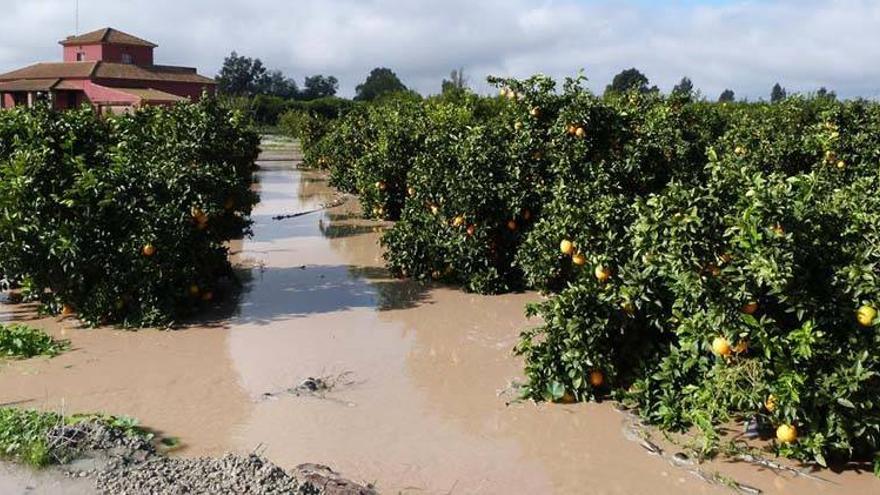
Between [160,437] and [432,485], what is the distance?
192 cm

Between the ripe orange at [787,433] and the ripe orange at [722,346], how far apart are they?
1.72 ft

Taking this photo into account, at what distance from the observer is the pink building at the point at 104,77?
50969 mm

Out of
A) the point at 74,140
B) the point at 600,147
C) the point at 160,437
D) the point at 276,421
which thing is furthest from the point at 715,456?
the point at 74,140

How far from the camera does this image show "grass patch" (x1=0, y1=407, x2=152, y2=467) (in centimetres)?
492

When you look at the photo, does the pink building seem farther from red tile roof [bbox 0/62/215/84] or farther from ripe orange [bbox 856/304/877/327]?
ripe orange [bbox 856/304/877/327]

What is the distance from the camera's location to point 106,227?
820cm

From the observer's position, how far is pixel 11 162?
27.7 feet

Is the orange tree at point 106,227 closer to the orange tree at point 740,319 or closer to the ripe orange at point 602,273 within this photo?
the orange tree at point 740,319

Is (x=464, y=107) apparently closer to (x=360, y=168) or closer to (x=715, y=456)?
(x=360, y=168)

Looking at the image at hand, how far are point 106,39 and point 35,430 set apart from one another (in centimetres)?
6171

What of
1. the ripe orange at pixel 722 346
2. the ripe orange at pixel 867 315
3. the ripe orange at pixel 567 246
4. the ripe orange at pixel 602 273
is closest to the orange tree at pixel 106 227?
the ripe orange at pixel 567 246

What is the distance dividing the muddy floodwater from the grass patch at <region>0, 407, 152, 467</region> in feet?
0.49

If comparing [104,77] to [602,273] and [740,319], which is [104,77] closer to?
[602,273]

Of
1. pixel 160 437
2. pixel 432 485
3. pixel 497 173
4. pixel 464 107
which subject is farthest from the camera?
pixel 464 107
